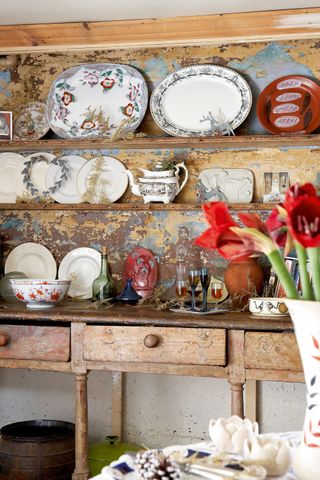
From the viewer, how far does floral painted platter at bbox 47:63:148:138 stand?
351cm

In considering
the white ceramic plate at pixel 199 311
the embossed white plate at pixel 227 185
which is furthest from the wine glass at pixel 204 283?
the embossed white plate at pixel 227 185

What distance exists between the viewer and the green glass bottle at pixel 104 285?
11.0 ft

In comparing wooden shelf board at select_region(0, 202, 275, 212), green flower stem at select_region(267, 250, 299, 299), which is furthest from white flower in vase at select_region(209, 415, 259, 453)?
wooden shelf board at select_region(0, 202, 275, 212)

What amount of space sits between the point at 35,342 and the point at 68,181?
3.30ft

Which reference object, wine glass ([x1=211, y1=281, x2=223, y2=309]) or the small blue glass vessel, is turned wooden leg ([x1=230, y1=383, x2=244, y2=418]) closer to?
wine glass ([x1=211, y1=281, x2=223, y2=309])

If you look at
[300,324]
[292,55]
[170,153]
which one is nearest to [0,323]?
[170,153]

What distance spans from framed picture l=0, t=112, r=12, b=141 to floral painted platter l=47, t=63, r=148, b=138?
0.21 meters

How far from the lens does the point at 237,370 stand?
2721 mm

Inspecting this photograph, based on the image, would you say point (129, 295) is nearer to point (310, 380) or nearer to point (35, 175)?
point (35, 175)

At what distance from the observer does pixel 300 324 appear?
1.28 metres

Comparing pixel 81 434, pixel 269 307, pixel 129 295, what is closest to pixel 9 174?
pixel 129 295

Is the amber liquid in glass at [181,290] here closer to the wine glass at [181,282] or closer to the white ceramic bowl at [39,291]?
the wine glass at [181,282]

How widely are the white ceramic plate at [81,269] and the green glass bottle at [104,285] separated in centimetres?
16

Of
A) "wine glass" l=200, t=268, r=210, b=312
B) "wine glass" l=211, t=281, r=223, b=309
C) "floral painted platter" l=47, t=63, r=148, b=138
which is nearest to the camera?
"wine glass" l=200, t=268, r=210, b=312
